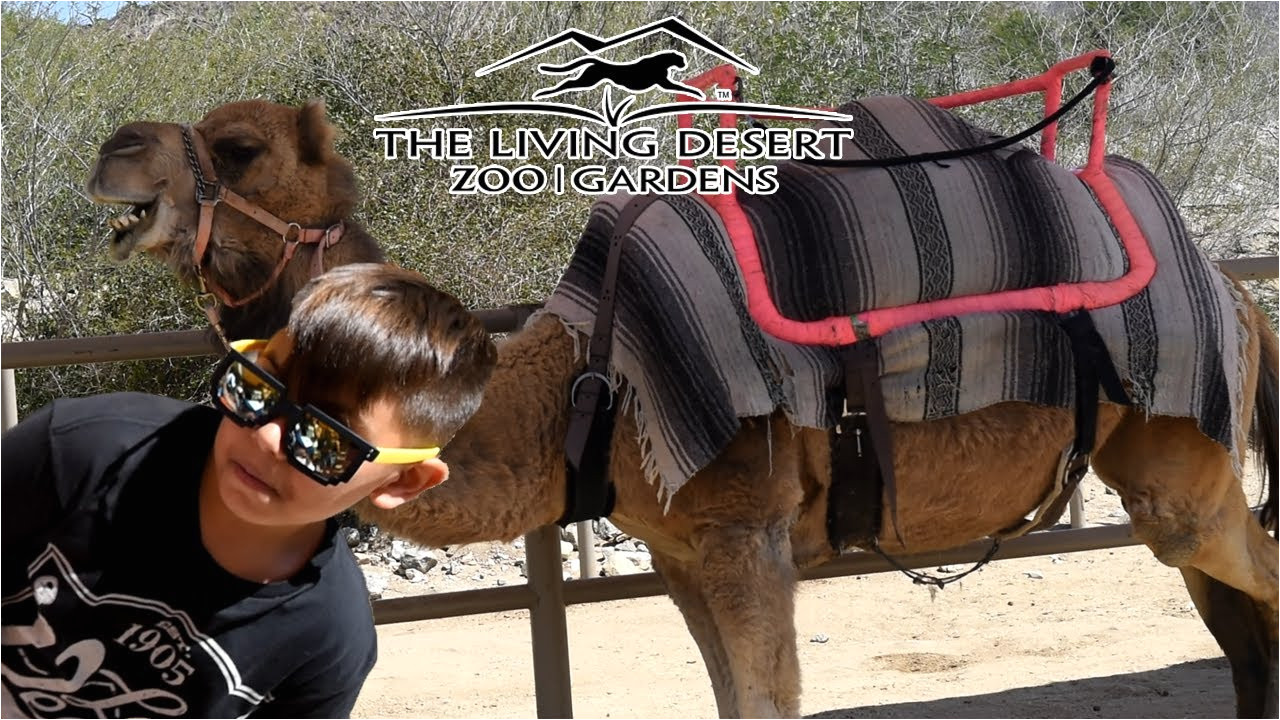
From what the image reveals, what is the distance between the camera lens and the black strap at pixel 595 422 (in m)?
3.48

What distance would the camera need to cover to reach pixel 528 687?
5.62m

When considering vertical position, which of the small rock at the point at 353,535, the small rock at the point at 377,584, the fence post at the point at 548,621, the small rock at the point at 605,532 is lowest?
the small rock at the point at 377,584

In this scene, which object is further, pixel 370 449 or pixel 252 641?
pixel 252 641

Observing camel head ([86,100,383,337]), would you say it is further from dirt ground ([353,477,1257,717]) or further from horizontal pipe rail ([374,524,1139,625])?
dirt ground ([353,477,1257,717])

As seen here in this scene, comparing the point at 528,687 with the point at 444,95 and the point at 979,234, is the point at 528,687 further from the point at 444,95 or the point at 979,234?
the point at 444,95

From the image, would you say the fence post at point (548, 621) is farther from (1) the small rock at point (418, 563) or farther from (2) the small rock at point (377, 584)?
(1) the small rock at point (418, 563)

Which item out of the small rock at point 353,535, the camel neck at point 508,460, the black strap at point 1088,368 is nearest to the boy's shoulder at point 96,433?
the camel neck at point 508,460

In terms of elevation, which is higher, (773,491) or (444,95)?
(444,95)

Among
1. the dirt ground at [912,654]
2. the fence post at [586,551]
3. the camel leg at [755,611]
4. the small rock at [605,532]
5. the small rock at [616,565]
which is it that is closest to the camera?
the camel leg at [755,611]

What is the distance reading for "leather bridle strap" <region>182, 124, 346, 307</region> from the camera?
390 cm

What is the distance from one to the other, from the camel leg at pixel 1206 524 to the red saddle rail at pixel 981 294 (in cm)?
44

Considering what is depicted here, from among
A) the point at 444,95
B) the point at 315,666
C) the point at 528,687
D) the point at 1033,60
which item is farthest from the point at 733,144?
the point at 1033,60

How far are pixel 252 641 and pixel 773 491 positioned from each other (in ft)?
6.01

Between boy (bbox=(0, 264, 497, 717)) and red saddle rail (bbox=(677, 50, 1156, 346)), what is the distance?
172cm
